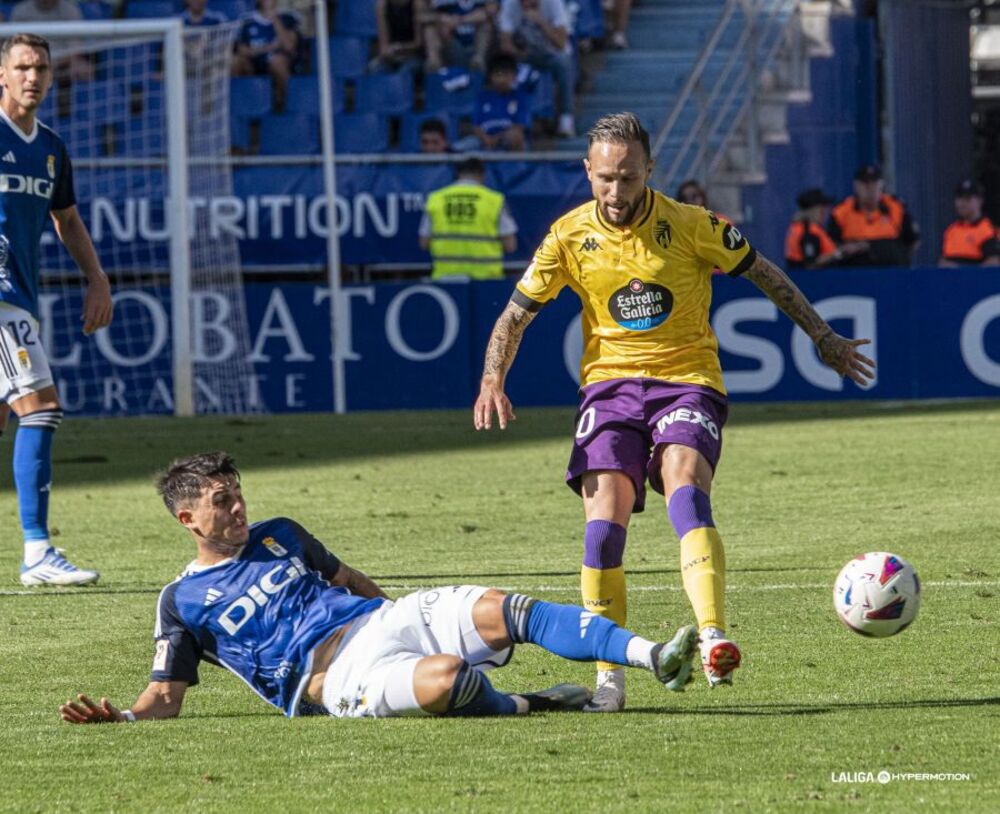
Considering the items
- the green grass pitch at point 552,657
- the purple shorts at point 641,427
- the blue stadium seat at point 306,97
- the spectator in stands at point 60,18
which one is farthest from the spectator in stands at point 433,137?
the purple shorts at point 641,427

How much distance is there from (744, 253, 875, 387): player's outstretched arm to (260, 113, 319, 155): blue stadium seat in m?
15.1

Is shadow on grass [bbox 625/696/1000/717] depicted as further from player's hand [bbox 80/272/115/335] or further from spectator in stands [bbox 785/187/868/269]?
spectator in stands [bbox 785/187/868/269]

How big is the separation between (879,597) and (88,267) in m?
4.22

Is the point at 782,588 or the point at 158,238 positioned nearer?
the point at 782,588

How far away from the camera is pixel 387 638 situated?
206 inches

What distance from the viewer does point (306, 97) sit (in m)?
21.1

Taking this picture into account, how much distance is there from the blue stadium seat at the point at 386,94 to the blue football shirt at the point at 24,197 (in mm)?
12669

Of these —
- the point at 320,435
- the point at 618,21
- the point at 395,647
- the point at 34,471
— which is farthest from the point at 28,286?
the point at 618,21

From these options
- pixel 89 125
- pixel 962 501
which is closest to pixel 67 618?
pixel 962 501

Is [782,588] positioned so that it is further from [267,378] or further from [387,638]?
[267,378]

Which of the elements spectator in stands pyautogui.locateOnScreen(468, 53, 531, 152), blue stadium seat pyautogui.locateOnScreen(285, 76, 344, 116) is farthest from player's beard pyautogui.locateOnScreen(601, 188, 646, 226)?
blue stadium seat pyautogui.locateOnScreen(285, 76, 344, 116)

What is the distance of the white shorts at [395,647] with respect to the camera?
5230 mm

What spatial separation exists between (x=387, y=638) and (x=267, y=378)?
12.5 m

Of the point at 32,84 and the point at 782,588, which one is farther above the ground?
the point at 32,84
